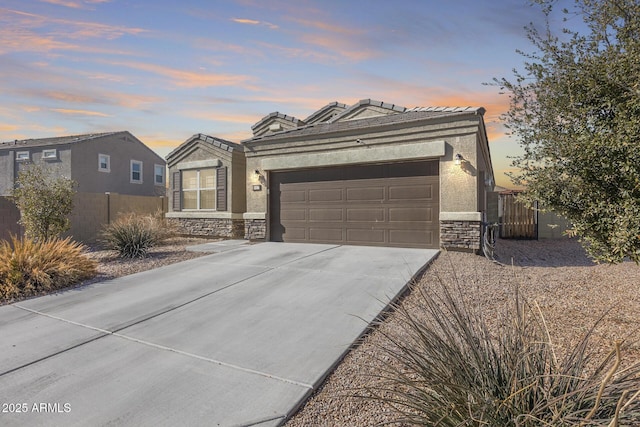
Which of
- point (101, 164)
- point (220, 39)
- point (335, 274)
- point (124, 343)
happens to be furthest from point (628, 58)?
point (101, 164)

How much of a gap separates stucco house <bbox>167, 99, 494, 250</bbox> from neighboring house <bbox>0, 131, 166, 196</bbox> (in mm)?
12304

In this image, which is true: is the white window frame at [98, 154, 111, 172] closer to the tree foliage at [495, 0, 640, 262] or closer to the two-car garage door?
the two-car garage door

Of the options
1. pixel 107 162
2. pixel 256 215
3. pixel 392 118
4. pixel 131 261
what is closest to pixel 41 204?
pixel 131 261

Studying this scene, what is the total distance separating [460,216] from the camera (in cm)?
891

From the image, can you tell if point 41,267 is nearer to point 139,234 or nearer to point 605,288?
point 139,234

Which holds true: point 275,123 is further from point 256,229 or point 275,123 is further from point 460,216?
point 460,216

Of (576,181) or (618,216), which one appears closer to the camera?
(618,216)

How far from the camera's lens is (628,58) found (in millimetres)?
3217

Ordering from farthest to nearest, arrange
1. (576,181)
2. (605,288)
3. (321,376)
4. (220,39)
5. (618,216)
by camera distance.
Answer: (220,39)
(605,288)
(576,181)
(618,216)
(321,376)

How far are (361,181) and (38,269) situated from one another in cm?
812

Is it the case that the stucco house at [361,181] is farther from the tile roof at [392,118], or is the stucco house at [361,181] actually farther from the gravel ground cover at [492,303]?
the gravel ground cover at [492,303]

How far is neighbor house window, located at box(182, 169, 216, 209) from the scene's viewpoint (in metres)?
13.8

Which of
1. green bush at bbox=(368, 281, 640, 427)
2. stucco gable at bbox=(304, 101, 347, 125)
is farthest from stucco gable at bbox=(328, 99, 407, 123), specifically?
green bush at bbox=(368, 281, 640, 427)

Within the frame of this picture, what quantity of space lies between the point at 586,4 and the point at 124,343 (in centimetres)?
682
